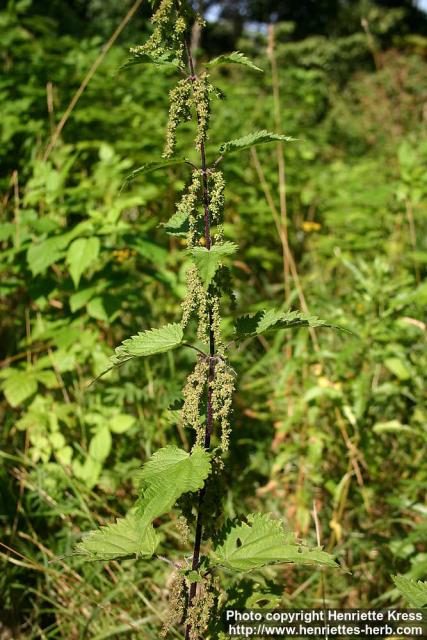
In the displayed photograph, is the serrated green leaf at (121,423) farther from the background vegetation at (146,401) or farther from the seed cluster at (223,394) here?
the seed cluster at (223,394)

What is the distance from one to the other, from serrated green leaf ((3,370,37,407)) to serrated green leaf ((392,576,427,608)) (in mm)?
1486

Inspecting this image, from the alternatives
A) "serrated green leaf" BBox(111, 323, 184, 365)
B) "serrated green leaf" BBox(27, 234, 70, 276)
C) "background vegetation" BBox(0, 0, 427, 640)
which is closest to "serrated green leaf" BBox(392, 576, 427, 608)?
"background vegetation" BBox(0, 0, 427, 640)

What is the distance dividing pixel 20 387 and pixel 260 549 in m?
1.34

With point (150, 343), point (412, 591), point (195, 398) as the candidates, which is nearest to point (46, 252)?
point (150, 343)

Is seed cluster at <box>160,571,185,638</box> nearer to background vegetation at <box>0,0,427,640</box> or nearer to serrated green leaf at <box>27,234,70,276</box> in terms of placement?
background vegetation at <box>0,0,427,640</box>

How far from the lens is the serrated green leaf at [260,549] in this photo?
1.13m

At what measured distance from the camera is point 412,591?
47.3 inches

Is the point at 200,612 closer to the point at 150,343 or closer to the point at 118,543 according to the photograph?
the point at 118,543

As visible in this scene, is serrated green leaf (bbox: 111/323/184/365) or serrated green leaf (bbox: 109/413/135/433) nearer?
serrated green leaf (bbox: 111/323/184/365)

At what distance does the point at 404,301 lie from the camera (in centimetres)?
226

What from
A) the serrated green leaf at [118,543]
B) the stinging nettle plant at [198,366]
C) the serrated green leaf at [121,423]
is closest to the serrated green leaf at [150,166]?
the stinging nettle plant at [198,366]

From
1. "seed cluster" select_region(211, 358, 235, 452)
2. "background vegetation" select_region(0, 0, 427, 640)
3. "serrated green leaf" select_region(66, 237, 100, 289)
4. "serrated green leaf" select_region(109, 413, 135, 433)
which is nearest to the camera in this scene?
"seed cluster" select_region(211, 358, 235, 452)

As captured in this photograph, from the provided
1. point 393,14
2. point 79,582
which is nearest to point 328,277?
point 79,582

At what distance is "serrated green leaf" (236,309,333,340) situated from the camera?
3.79 ft
